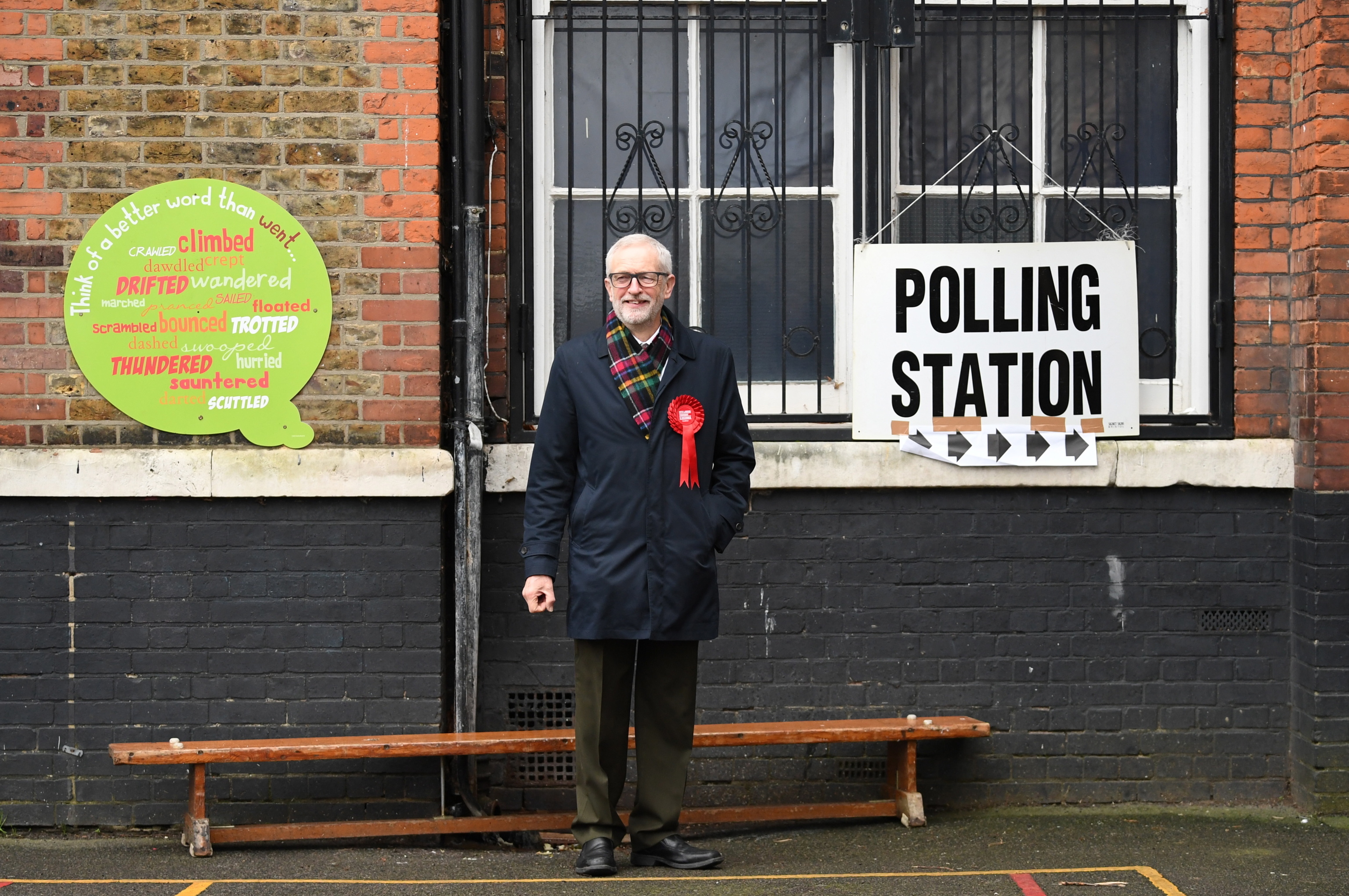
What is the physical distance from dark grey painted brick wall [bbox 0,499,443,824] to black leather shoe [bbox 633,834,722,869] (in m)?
1.10

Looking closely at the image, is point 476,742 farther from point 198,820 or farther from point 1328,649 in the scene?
point 1328,649

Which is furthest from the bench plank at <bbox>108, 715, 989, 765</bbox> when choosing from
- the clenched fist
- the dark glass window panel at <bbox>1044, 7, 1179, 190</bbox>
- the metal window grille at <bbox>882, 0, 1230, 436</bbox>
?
the dark glass window panel at <bbox>1044, 7, 1179, 190</bbox>

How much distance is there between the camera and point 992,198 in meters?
5.80

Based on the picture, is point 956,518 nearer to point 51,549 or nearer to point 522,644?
point 522,644

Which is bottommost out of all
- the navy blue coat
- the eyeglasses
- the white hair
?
the navy blue coat

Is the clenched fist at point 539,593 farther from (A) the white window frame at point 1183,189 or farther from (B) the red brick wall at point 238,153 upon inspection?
(A) the white window frame at point 1183,189

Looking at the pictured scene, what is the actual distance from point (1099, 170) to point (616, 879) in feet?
11.0

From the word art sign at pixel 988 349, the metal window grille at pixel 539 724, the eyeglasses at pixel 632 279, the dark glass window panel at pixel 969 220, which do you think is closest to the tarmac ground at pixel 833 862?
the metal window grille at pixel 539 724

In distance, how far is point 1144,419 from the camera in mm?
5785

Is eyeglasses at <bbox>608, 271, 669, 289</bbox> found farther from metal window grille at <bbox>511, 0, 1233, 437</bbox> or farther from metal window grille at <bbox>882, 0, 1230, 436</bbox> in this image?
metal window grille at <bbox>882, 0, 1230, 436</bbox>

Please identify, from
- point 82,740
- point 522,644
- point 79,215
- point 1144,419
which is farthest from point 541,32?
point 82,740

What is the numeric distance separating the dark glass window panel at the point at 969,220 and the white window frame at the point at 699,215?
237mm

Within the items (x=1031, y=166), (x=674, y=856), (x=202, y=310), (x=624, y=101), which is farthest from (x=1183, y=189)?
(x=202, y=310)

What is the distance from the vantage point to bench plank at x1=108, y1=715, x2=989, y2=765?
16.4ft
